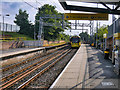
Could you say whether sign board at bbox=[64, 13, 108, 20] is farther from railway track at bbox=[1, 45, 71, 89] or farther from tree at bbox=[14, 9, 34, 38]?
tree at bbox=[14, 9, 34, 38]

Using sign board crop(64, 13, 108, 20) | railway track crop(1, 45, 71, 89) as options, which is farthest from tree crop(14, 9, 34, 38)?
railway track crop(1, 45, 71, 89)

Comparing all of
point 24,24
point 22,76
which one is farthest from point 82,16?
point 24,24

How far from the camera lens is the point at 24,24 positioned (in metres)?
59.8

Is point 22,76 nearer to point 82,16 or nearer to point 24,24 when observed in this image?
point 82,16

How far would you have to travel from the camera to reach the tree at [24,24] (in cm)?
5706

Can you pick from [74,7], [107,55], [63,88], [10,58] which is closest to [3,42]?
[10,58]

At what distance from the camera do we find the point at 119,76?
8820mm

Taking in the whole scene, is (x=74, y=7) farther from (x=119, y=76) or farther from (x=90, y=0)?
(x=119, y=76)

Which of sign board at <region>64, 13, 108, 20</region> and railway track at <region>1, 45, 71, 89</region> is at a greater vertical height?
sign board at <region>64, 13, 108, 20</region>

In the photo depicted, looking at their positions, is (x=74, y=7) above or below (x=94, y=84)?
above

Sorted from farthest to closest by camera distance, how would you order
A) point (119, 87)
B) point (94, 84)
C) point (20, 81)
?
point (20, 81) → point (94, 84) → point (119, 87)

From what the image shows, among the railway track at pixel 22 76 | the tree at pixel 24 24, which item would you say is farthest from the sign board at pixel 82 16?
the tree at pixel 24 24

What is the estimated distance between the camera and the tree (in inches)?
2247

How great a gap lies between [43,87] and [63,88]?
173cm
